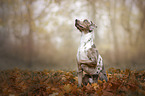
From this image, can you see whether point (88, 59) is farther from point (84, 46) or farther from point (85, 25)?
point (85, 25)

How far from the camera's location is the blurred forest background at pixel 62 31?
8.90m

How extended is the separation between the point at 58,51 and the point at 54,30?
246 centimetres

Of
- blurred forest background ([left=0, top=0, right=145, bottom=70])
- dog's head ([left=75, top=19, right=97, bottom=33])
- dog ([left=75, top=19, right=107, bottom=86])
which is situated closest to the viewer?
dog ([left=75, top=19, right=107, bottom=86])

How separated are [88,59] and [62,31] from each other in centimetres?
930

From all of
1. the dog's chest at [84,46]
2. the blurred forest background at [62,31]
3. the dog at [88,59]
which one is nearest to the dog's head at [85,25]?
the dog at [88,59]

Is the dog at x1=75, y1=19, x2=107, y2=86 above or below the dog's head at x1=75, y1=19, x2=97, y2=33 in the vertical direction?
below

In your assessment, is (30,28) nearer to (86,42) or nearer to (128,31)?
(86,42)

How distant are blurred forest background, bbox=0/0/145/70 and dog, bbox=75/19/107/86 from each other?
14.5ft

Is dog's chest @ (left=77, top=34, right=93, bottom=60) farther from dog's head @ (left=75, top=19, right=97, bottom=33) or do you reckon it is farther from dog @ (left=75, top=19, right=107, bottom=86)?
dog's head @ (left=75, top=19, right=97, bottom=33)

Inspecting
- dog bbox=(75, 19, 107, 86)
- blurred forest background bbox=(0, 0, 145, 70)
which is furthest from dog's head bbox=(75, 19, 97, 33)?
blurred forest background bbox=(0, 0, 145, 70)

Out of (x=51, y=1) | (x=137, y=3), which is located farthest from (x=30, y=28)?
(x=137, y=3)

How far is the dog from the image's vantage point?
2725 mm

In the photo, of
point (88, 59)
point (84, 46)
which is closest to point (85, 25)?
point (84, 46)

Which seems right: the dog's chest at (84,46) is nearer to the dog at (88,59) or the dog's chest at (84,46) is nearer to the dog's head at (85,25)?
the dog at (88,59)
